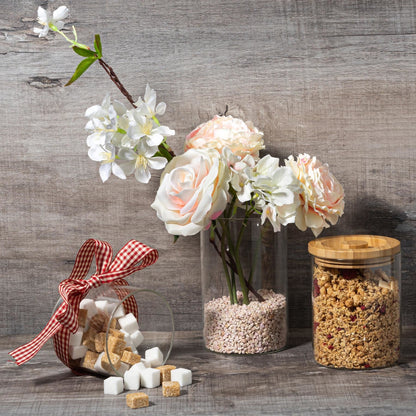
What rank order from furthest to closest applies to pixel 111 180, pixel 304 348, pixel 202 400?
pixel 111 180 → pixel 304 348 → pixel 202 400

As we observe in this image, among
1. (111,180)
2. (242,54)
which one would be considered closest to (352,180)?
(242,54)

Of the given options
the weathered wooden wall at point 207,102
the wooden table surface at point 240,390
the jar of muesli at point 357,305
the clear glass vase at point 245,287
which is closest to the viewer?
the wooden table surface at point 240,390

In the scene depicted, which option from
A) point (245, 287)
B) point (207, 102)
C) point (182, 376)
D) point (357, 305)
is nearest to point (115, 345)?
point (182, 376)

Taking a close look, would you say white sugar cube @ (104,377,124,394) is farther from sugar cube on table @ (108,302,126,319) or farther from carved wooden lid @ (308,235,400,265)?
carved wooden lid @ (308,235,400,265)

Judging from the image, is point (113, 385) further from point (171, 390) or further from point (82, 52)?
point (82, 52)

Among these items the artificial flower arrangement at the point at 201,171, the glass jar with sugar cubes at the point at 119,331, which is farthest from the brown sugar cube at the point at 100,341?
the artificial flower arrangement at the point at 201,171

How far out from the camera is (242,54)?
1.27 metres

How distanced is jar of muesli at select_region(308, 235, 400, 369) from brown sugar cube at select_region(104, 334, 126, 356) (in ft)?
1.08

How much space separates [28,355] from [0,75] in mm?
553

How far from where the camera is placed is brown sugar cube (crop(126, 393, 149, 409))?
952mm

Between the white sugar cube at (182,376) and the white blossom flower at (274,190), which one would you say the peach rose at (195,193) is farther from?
the white sugar cube at (182,376)

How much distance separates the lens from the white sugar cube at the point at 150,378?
1.03 meters

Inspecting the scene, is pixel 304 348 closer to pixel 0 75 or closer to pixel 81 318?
pixel 81 318

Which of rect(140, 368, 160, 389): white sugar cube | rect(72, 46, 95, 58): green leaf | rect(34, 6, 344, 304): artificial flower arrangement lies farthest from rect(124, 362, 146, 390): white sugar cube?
rect(72, 46, 95, 58): green leaf
